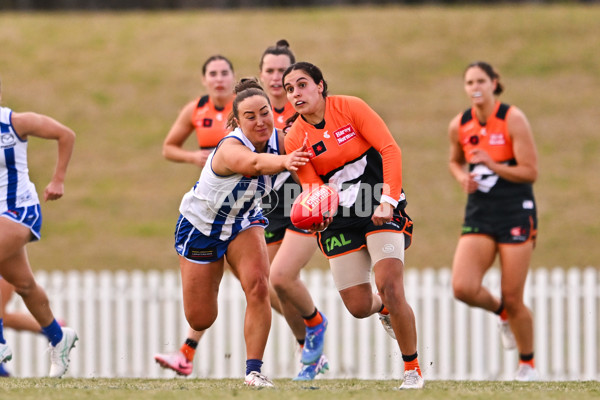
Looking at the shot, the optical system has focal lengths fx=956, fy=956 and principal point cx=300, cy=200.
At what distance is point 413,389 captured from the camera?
568cm

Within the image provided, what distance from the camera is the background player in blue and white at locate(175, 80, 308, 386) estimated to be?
5.83 meters

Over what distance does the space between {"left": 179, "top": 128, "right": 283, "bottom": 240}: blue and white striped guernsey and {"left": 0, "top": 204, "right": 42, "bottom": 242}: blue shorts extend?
1334 millimetres

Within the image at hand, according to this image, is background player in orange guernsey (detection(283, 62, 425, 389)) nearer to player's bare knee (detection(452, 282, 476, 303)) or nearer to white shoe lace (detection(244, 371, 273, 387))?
white shoe lace (detection(244, 371, 273, 387))

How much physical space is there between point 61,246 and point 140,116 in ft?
20.9

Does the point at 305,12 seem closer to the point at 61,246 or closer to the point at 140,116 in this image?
the point at 140,116

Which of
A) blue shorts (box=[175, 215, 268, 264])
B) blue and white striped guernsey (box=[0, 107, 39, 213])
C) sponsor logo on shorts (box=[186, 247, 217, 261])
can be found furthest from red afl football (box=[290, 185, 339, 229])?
blue and white striped guernsey (box=[0, 107, 39, 213])

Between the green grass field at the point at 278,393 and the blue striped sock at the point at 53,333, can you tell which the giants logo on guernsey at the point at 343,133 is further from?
the blue striped sock at the point at 53,333

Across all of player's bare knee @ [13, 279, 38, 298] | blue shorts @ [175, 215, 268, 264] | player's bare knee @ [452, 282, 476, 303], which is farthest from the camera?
player's bare knee @ [452, 282, 476, 303]

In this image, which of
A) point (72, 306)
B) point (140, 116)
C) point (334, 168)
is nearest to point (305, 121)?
point (334, 168)

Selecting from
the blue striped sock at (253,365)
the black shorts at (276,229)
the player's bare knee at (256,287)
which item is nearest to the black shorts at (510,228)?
the black shorts at (276,229)

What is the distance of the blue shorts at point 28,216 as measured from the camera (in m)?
6.68

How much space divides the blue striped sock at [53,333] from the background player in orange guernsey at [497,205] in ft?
10.2

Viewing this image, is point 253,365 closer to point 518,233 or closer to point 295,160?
point 295,160

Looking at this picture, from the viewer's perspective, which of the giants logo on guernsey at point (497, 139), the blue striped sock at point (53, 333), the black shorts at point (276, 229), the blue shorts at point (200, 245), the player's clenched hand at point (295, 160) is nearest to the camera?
the player's clenched hand at point (295, 160)
